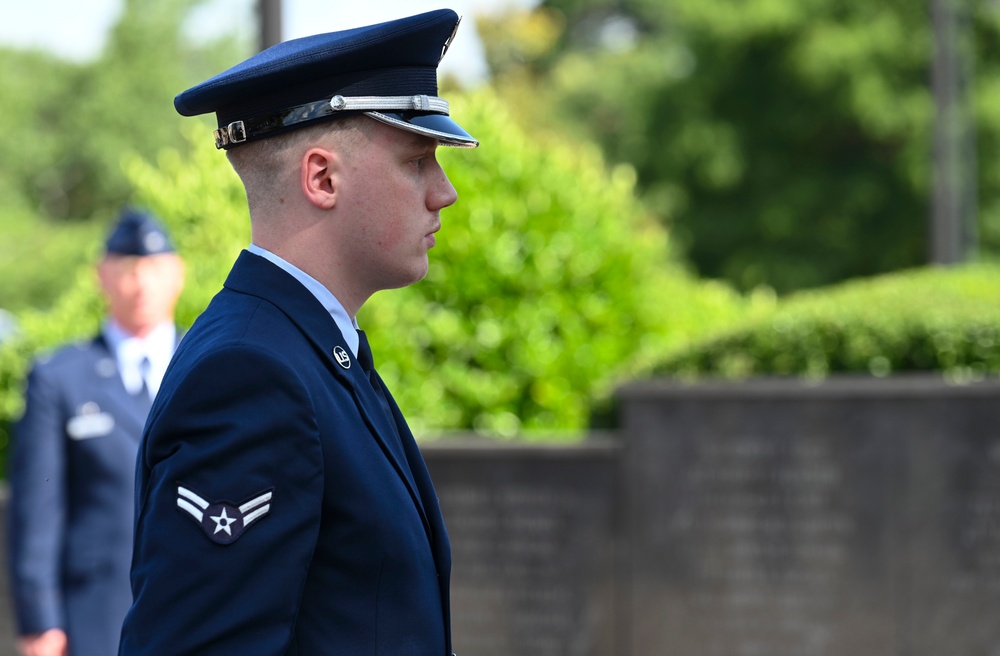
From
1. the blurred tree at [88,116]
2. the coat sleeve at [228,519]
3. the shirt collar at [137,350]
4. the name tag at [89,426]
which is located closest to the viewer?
the coat sleeve at [228,519]

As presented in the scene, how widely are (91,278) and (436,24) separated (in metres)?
6.69

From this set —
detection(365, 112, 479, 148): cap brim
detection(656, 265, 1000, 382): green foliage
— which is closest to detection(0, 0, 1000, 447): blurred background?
detection(656, 265, 1000, 382): green foliage

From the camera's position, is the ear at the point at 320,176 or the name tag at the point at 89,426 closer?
the ear at the point at 320,176

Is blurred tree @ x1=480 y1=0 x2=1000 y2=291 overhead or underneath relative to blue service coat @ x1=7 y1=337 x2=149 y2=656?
overhead

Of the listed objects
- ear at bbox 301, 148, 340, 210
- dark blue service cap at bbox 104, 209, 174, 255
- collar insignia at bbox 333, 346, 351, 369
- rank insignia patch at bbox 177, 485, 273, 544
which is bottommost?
rank insignia patch at bbox 177, 485, 273, 544

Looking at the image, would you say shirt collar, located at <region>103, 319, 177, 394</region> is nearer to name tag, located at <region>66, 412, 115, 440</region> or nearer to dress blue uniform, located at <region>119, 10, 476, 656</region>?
name tag, located at <region>66, 412, 115, 440</region>

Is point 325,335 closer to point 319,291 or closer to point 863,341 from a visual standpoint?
point 319,291

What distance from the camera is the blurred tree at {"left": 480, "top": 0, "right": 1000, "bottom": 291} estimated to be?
109ft

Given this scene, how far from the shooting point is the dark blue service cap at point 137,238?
182 inches

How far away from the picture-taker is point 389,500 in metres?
1.78

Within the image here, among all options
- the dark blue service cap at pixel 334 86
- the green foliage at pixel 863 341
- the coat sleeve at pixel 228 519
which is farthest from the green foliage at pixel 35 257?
the coat sleeve at pixel 228 519

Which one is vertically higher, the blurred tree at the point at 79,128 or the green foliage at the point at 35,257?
the blurred tree at the point at 79,128

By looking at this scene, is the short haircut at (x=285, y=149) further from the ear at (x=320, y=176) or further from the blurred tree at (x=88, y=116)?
the blurred tree at (x=88, y=116)

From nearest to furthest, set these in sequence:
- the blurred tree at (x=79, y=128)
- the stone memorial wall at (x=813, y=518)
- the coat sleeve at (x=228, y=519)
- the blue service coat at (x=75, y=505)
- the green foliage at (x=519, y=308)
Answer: the coat sleeve at (x=228, y=519), the blue service coat at (x=75, y=505), the stone memorial wall at (x=813, y=518), the green foliage at (x=519, y=308), the blurred tree at (x=79, y=128)
